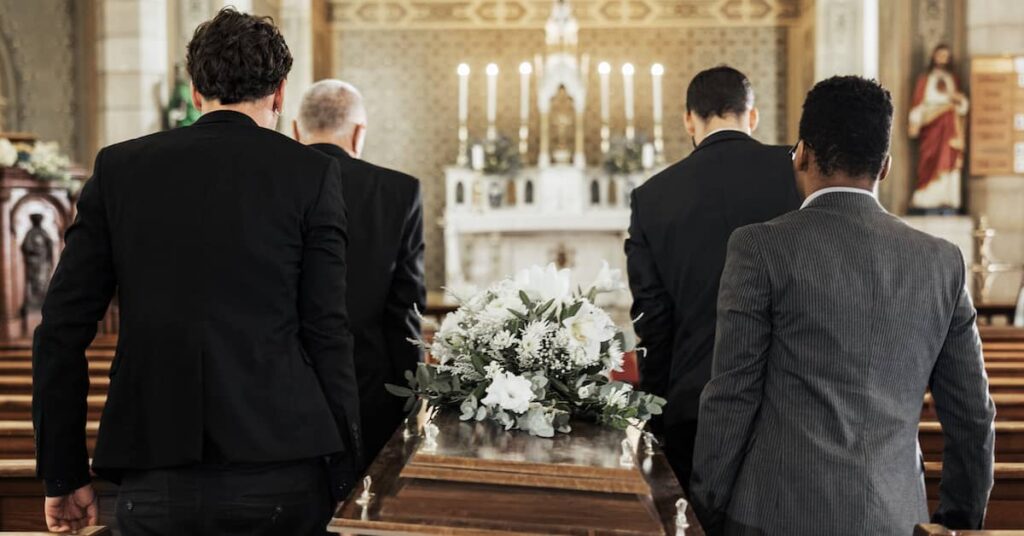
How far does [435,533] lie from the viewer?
1.71 meters

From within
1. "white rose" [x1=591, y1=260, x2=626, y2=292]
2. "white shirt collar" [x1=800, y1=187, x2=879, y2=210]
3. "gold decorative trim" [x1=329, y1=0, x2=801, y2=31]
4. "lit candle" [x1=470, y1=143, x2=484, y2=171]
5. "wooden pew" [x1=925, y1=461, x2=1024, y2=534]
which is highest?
"gold decorative trim" [x1=329, y1=0, x2=801, y2=31]

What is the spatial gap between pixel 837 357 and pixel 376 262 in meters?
1.36

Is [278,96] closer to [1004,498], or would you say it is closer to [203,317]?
[203,317]

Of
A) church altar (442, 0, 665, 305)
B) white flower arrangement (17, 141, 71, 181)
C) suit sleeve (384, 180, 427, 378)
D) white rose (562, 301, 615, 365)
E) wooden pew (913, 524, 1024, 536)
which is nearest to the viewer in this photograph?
wooden pew (913, 524, 1024, 536)

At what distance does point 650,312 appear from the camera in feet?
9.07

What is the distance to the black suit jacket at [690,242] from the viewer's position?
8.81 feet

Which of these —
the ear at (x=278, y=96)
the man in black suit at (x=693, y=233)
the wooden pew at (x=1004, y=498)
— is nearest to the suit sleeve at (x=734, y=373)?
the man in black suit at (x=693, y=233)

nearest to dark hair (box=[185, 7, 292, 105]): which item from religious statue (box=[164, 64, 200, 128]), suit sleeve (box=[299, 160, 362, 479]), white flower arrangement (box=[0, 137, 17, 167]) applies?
suit sleeve (box=[299, 160, 362, 479])

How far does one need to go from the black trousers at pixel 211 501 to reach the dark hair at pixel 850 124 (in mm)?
1219

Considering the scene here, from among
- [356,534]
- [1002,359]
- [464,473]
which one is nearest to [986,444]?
[464,473]

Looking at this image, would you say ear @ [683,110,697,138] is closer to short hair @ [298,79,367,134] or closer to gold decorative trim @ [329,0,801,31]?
short hair @ [298,79,367,134]

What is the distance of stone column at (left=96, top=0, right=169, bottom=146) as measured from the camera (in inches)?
343

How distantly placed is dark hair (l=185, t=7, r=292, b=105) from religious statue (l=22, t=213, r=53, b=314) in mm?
5189

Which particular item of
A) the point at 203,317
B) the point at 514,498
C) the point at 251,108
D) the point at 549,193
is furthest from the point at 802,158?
the point at 549,193
